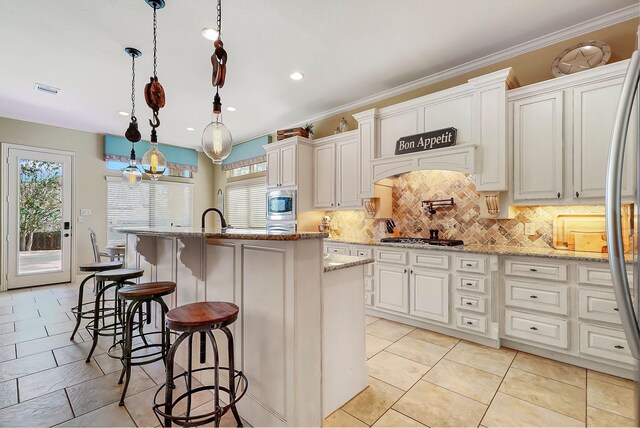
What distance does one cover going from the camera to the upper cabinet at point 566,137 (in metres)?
2.51

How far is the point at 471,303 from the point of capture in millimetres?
2920

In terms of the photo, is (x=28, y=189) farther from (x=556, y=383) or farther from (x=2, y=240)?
(x=556, y=383)

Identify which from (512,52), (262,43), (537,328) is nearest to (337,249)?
(537,328)

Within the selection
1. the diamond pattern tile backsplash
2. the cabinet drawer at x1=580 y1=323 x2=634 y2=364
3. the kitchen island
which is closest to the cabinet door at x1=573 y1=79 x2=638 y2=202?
the diamond pattern tile backsplash

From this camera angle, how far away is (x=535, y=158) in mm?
2838

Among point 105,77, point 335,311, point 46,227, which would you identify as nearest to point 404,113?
point 335,311

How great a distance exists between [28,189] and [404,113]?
6.38 meters

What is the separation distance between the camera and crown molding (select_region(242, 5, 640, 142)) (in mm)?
2625

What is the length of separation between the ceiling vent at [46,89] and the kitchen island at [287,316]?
3.47 meters

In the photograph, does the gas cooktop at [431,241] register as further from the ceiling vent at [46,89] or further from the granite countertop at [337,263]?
the ceiling vent at [46,89]

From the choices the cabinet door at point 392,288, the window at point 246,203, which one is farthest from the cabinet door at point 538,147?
the window at point 246,203

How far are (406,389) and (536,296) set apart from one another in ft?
4.86

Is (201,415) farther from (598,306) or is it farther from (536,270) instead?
(598,306)

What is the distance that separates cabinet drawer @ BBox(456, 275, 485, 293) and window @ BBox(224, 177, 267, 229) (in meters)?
4.09
